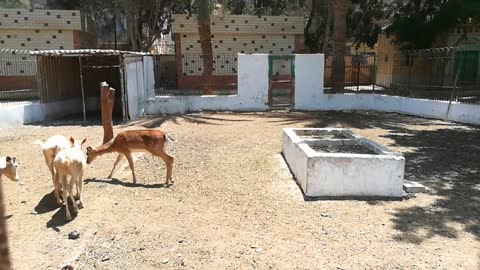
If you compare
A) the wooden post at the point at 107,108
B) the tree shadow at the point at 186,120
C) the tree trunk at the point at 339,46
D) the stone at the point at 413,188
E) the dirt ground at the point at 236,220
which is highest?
the tree trunk at the point at 339,46

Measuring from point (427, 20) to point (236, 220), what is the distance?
22.2 m

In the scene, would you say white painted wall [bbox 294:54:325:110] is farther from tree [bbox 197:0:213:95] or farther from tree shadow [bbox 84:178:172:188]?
tree shadow [bbox 84:178:172:188]

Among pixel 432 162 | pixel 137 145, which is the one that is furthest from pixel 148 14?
pixel 432 162

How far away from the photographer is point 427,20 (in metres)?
24.1

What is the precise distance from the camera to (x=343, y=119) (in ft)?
51.3

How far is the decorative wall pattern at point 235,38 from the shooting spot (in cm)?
2412

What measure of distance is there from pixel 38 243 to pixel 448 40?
83.7ft

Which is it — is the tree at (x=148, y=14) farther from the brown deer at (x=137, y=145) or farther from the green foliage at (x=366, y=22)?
the brown deer at (x=137, y=145)

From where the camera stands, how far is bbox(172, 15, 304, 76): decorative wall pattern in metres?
24.1

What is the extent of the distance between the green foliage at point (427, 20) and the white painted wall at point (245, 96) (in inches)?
414

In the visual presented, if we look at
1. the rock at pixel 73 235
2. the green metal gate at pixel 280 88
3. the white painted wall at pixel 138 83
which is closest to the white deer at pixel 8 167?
the rock at pixel 73 235

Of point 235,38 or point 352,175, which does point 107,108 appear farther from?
point 235,38

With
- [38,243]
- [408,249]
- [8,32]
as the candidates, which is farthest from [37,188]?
[8,32]

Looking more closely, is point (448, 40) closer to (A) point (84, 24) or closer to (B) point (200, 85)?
(B) point (200, 85)
